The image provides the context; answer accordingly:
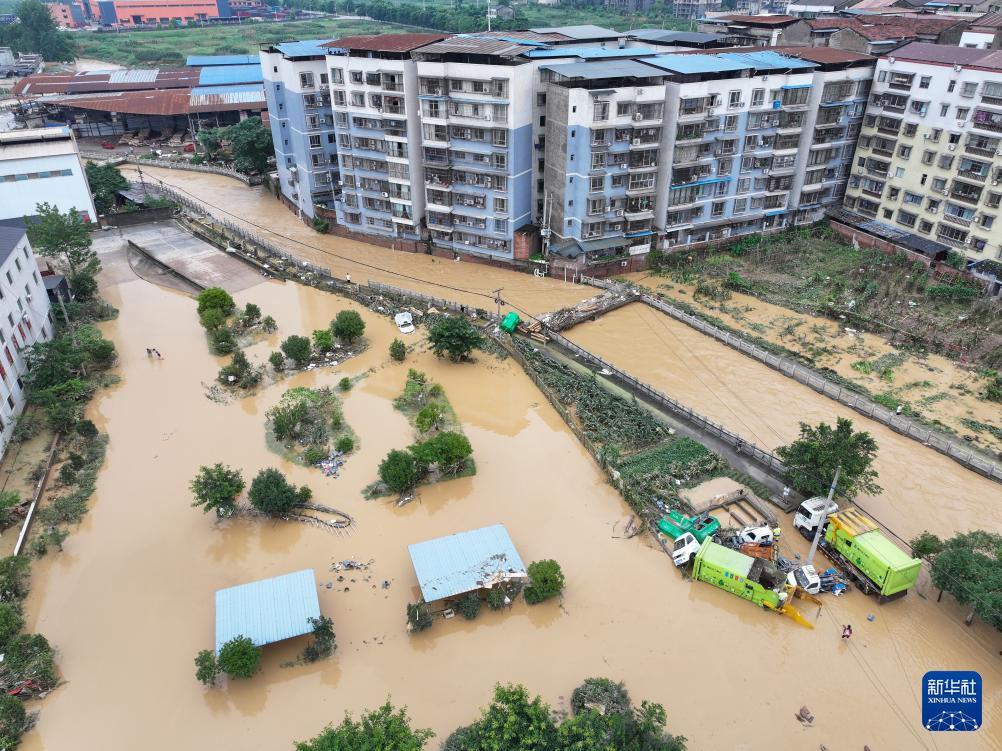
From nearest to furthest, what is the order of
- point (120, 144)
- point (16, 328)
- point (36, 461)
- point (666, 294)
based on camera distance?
point (36, 461) < point (16, 328) < point (666, 294) < point (120, 144)

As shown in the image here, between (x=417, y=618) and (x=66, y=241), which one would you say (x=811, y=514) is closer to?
(x=417, y=618)

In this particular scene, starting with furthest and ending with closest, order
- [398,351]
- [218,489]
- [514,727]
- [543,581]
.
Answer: [398,351]
[218,489]
[543,581]
[514,727]

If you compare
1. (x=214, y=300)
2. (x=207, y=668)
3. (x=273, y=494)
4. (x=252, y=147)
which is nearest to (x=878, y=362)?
(x=273, y=494)

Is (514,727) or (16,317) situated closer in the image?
(514,727)

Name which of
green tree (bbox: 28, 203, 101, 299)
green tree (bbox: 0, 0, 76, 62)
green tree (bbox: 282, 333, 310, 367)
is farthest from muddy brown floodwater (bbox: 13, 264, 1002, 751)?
green tree (bbox: 0, 0, 76, 62)

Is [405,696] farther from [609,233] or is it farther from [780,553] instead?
[609,233]

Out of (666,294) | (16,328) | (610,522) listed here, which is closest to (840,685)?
(610,522)

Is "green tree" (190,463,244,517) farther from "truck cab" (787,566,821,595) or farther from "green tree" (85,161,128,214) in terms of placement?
"green tree" (85,161,128,214)
